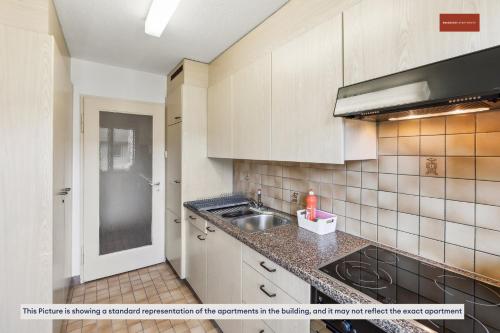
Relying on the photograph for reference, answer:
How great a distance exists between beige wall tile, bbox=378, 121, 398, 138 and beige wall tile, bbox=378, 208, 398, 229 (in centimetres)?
43

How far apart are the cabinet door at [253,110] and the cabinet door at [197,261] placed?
826 mm

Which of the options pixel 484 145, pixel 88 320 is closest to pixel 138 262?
pixel 88 320

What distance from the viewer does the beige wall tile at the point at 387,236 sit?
1280mm

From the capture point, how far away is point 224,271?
1.68 m

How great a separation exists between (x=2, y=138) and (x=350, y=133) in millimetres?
1891

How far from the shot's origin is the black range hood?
27.5 inches

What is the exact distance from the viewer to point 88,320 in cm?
200

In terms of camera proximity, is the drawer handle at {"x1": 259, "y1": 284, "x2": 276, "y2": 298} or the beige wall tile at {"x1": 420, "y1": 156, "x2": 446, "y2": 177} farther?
the drawer handle at {"x1": 259, "y1": 284, "x2": 276, "y2": 298}

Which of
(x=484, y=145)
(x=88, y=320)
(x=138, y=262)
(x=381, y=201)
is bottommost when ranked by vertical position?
(x=88, y=320)

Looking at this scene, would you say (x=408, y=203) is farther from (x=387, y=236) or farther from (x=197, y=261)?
(x=197, y=261)

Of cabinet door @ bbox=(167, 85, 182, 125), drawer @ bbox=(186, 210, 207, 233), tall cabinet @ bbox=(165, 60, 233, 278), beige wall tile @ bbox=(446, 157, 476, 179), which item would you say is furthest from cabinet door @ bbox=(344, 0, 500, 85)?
cabinet door @ bbox=(167, 85, 182, 125)

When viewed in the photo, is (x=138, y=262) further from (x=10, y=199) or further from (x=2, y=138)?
(x=2, y=138)

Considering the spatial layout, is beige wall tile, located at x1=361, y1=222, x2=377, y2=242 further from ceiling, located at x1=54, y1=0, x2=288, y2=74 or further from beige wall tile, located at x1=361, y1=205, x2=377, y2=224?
ceiling, located at x1=54, y1=0, x2=288, y2=74

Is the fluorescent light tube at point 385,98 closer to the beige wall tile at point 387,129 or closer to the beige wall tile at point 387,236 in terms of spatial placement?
the beige wall tile at point 387,129
